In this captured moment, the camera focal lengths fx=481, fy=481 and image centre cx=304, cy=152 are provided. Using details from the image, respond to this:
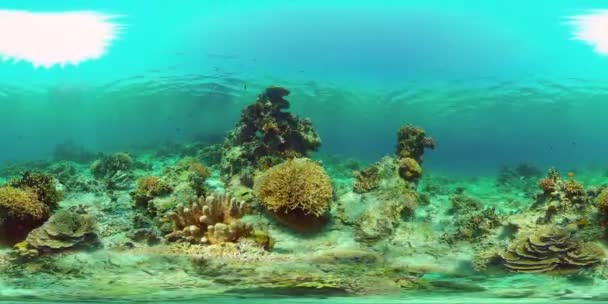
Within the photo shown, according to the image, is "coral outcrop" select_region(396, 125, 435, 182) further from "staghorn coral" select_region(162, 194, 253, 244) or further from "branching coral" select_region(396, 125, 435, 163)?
"staghorn coral" select_region(162, 194, 253, 244)

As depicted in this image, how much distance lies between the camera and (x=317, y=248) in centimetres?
752

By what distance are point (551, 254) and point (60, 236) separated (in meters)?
7.07

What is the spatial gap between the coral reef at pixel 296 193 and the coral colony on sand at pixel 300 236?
0.9 inches

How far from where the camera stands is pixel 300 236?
26.0 feet

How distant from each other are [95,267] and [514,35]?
25.9m

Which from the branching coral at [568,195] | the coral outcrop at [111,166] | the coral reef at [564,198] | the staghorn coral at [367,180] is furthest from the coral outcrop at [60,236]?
the branching coral at [568,195]

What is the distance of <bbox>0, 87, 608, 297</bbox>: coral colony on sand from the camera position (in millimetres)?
6434

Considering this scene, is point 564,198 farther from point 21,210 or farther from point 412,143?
point 21,210

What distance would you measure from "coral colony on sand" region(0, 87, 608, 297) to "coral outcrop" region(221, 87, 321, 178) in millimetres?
962

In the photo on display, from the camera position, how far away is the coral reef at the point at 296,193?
7957 mm

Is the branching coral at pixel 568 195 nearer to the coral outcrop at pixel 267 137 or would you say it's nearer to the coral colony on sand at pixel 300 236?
the coral colony on sand at pixel 300 236

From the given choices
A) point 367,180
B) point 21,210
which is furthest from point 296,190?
point 21,210

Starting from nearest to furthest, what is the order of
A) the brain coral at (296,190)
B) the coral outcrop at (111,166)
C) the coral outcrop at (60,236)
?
the coral outcrop at (60,236) → the brain coral at (296,190) → the coral outcrop at (111,166)

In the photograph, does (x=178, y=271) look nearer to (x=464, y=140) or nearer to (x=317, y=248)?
(x=317, y=248)
